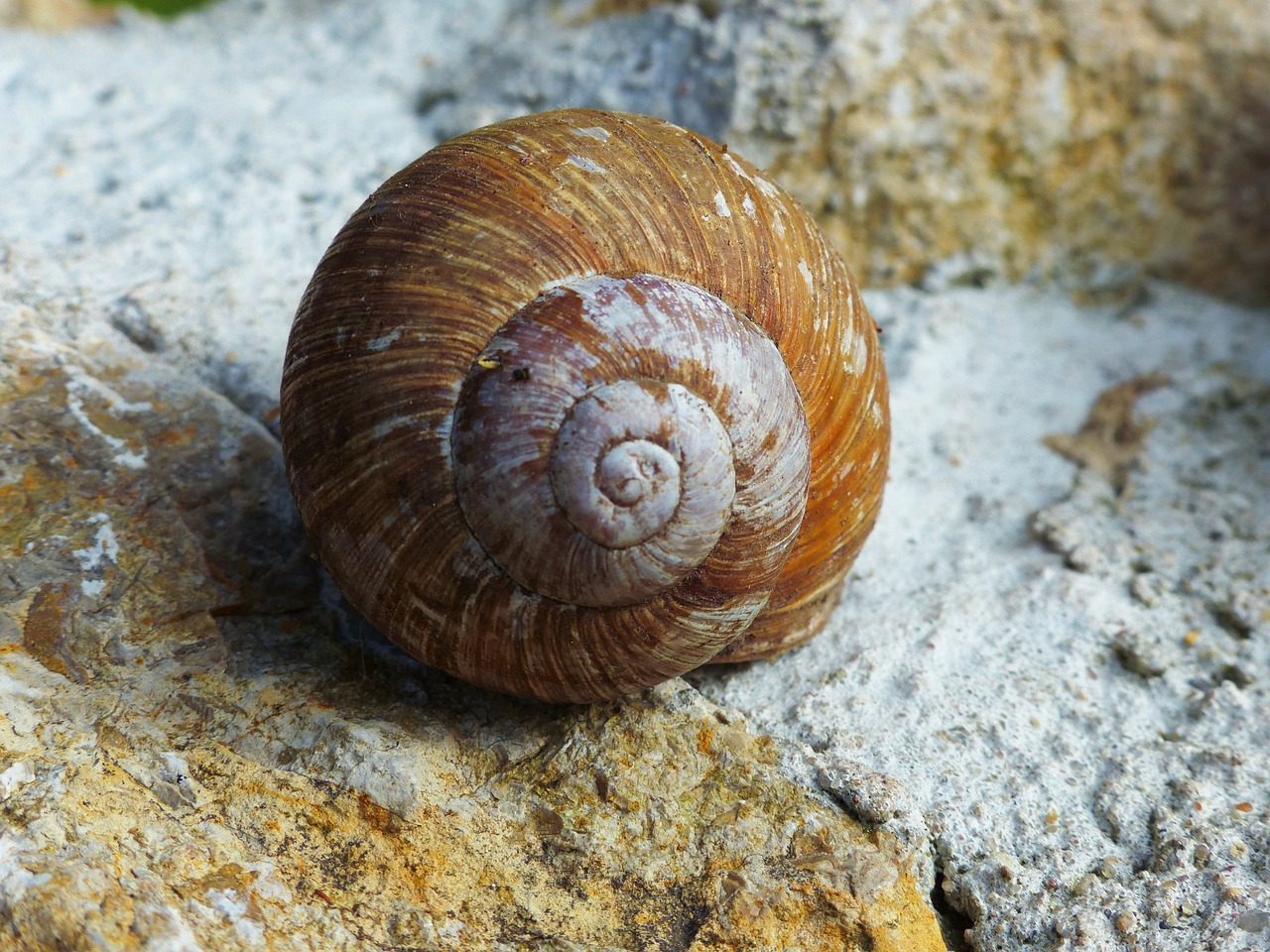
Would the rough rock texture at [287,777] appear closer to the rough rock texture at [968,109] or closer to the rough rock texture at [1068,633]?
the rough rock texture at [1068,633]

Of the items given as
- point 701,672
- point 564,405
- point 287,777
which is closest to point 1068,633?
point 701,672

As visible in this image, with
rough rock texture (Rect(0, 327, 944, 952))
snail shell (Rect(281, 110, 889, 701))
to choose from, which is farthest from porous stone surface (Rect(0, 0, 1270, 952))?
snail shell (Rect(281, 110, 889, 701))

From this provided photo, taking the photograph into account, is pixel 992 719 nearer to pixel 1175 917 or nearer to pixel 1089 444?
pixel 1175 917

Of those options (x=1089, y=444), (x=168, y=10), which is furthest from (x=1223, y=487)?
(x=168, y=10)

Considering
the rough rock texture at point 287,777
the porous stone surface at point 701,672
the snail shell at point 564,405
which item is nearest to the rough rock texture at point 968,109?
the porous stone surface at point 701,672

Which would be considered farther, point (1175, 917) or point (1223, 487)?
point (1223, 487)

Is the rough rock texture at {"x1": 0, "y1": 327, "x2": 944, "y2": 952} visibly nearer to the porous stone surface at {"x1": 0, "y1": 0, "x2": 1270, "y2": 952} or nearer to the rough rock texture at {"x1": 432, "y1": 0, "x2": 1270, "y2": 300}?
the porous stone surface at {"x1": 0, "y1": 0, "x2": 1270, "y2": 952}

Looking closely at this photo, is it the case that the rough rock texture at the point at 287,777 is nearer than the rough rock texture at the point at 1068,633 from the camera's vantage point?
Yes
